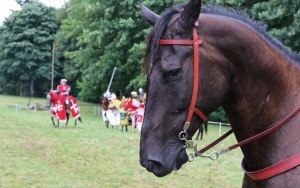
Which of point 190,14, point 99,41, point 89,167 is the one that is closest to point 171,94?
point 190,14

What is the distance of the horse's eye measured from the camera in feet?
8.33

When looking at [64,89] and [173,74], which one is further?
[64,89]

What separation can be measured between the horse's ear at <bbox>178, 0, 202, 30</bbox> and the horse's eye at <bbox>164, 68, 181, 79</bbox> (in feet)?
0.81

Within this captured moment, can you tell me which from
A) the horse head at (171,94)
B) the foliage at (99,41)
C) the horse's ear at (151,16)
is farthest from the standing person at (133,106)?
the horse head at (171,94)

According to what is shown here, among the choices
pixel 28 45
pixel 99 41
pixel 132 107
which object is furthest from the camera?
pixel 28 45

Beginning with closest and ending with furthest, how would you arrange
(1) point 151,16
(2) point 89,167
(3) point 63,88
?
(1) point 151,16 < (2) point 89,167 < (3) point 63,88

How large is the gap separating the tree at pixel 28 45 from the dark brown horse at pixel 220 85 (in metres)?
53.8

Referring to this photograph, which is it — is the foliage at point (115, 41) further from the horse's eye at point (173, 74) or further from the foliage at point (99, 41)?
the horse's eye at point (173, 74)

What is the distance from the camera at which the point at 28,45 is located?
55.2m

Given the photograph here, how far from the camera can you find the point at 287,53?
2.92 meters

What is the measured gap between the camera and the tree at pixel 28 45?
182 feet

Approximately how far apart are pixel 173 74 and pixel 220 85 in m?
0.28

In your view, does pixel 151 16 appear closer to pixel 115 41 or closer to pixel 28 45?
pixel 115 41

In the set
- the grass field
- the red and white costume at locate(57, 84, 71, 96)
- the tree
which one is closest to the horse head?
the grass field
